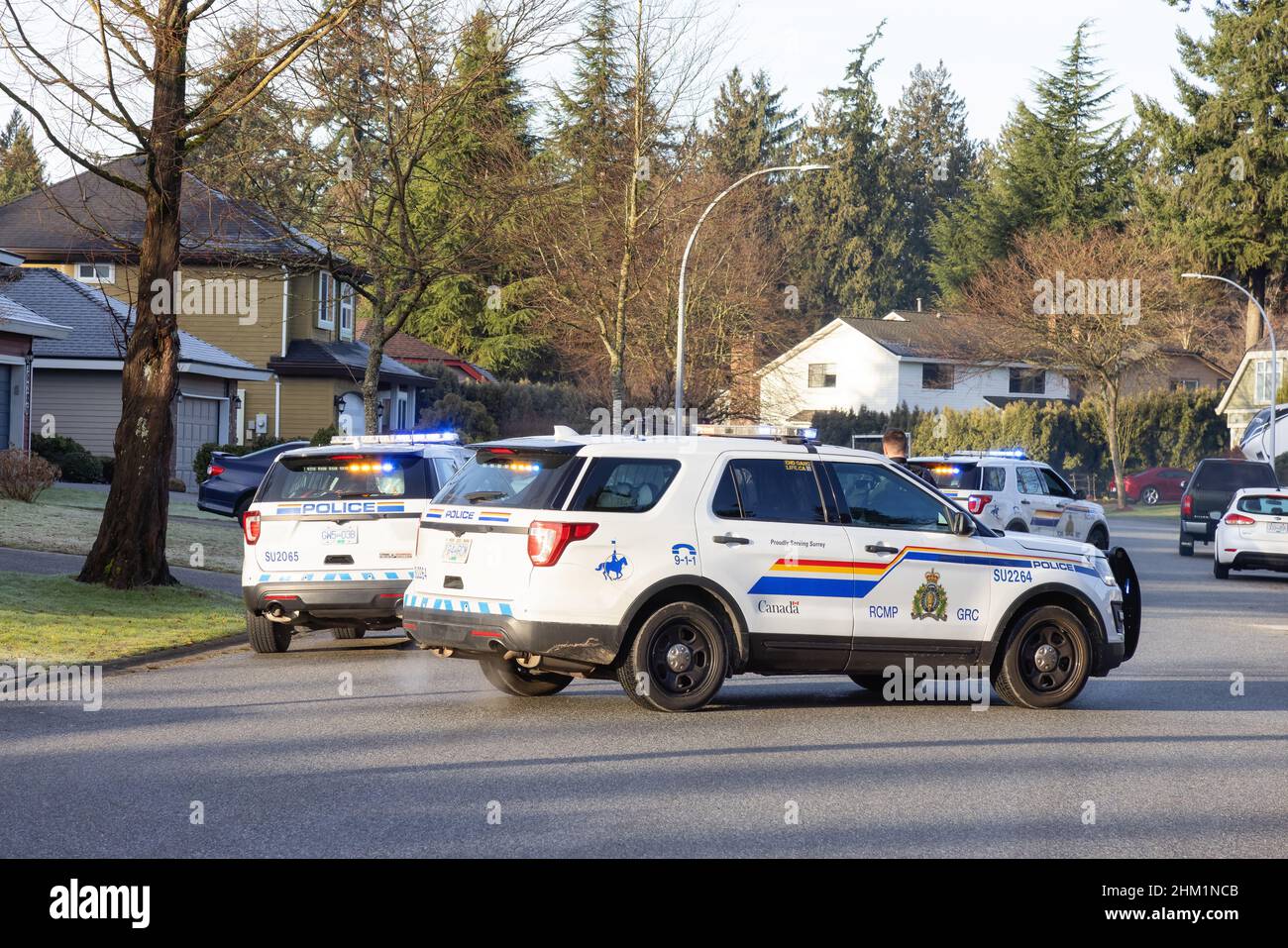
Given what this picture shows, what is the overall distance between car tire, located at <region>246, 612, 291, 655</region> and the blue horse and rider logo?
194 inches

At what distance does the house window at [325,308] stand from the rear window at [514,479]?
36.8m

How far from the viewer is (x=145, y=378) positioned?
58.6ft

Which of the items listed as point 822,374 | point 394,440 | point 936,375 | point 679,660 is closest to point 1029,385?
point 936,375

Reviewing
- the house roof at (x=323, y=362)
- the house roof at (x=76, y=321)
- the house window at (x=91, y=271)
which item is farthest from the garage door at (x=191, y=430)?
the house window at (x=91, y=271)

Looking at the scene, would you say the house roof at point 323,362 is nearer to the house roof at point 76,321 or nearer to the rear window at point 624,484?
the house roof at point 76,321

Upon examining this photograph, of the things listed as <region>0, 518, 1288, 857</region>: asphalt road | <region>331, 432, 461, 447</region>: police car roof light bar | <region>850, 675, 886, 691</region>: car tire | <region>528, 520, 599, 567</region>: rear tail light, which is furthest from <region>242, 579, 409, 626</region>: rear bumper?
<region>850, 675, 886, 691</region>: car tire

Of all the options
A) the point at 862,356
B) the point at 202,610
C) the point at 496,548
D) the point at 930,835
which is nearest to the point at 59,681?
the point at 496,548

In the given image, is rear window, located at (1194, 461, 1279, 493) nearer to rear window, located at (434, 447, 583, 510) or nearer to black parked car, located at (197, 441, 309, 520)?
black parked car, located at (197, 441, 309, 520)

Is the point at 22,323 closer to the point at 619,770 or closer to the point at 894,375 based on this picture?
the point at 619,770

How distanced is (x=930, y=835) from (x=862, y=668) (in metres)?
4.05

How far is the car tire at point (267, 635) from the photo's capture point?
14.5 metres

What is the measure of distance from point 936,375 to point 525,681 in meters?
70.9

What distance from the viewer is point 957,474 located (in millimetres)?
25078
